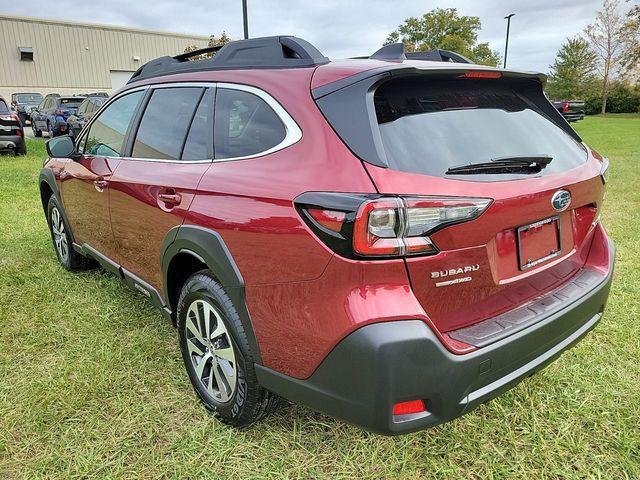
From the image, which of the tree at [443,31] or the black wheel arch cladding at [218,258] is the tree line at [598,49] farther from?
the black wheel arch cladding at [218,258]

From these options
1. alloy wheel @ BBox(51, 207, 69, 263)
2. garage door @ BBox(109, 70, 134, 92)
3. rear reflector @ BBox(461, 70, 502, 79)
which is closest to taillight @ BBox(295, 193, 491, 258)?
rear reflector @ BBox(461, 70, 502, 79)

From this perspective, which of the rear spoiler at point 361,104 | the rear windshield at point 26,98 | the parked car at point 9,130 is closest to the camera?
the rear spoiler at point 361,104

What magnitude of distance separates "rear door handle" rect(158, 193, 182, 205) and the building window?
44.0 metres

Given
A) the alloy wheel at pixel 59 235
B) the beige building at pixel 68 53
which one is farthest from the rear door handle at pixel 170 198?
the beige building at pixel 68 53

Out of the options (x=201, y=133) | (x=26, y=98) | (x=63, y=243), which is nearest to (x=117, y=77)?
(x=26, y=98)

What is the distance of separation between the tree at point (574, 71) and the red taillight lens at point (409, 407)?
54.0m

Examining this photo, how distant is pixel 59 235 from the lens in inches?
182

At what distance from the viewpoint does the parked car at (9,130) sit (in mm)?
12323

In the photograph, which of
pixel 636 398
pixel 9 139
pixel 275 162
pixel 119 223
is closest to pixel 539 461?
pixel 636 398

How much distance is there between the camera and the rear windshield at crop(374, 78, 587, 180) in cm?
183

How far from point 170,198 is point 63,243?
2.62 metres

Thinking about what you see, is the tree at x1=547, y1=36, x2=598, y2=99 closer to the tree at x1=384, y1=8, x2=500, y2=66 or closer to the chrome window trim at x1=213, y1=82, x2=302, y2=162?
the tree at x1=384, y1=8, x2=500, y2=66

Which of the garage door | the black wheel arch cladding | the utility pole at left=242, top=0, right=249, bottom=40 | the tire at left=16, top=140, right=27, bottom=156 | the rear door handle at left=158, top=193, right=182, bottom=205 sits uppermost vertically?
the garage door

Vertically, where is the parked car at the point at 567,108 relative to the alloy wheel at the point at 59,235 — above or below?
above
